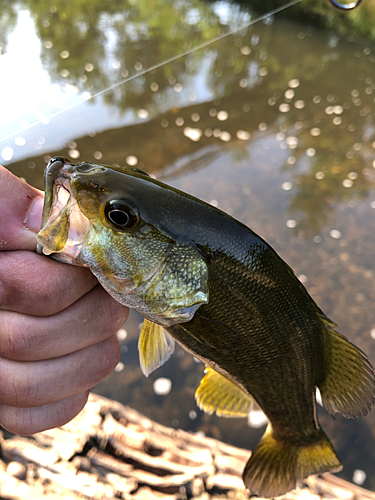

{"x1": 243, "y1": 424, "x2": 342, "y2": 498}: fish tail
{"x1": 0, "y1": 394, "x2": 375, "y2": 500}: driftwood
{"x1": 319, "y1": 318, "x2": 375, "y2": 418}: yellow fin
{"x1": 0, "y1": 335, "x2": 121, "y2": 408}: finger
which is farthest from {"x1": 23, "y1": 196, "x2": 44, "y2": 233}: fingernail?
{"x1": 0, "y1": 394, "x2": 375, "y2": 500}: driftwood

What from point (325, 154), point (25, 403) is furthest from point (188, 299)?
point (325, 154)

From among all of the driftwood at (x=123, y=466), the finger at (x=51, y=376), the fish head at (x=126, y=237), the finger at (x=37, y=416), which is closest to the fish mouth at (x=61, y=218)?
the fish head at (x=126, y=237)

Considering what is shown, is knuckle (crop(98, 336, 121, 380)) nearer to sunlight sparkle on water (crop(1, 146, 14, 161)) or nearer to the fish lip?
the fish lip

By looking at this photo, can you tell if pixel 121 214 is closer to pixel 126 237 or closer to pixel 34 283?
pixel 126 237

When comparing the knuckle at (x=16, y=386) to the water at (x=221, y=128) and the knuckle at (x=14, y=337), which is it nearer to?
the knuckle at (x=14, y=337)

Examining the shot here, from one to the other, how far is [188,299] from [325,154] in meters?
4.31

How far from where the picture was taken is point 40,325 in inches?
37.0

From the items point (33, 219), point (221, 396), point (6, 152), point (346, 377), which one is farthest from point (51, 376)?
point (6, 152)

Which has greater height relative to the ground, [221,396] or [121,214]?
[121,214]

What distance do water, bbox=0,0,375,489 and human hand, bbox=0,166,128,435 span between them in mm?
520

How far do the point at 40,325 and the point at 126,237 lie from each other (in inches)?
12.6

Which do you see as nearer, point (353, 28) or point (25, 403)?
point (25, 403)

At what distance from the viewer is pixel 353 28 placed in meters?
7.02

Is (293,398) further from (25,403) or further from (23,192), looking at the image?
(23,192)
